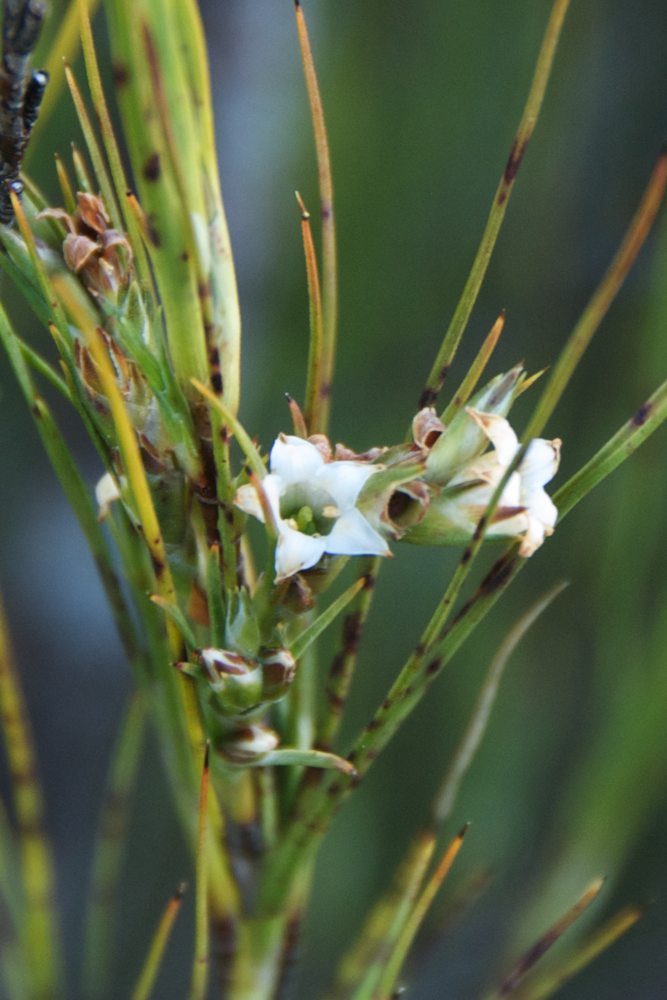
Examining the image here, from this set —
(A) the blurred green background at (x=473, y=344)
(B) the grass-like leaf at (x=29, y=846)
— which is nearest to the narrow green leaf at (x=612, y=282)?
(B) the grass-like leaf at (x=29, y=846)

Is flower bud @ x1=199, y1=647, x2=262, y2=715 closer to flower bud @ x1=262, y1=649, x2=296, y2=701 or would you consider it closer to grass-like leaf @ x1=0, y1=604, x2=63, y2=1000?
flower bud @ x1=262, y1=649, x2=296, y2=701

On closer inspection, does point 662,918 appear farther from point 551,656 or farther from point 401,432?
point 401,432

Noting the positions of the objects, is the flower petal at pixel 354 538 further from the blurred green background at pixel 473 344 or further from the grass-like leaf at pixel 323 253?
the blurred green background at pixel 473 344

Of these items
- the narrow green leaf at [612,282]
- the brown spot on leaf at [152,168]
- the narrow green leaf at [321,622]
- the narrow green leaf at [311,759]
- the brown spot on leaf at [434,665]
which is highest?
the brown spot on leaf at [152,168]

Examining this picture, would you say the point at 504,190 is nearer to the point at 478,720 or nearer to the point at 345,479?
the point at 345,479

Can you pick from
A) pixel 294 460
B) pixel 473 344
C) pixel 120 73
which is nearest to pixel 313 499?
pixel 294 460

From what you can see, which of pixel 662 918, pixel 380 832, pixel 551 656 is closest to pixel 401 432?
pixel 551 656

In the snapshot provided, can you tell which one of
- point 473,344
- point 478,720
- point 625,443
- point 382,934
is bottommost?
point 382,934
